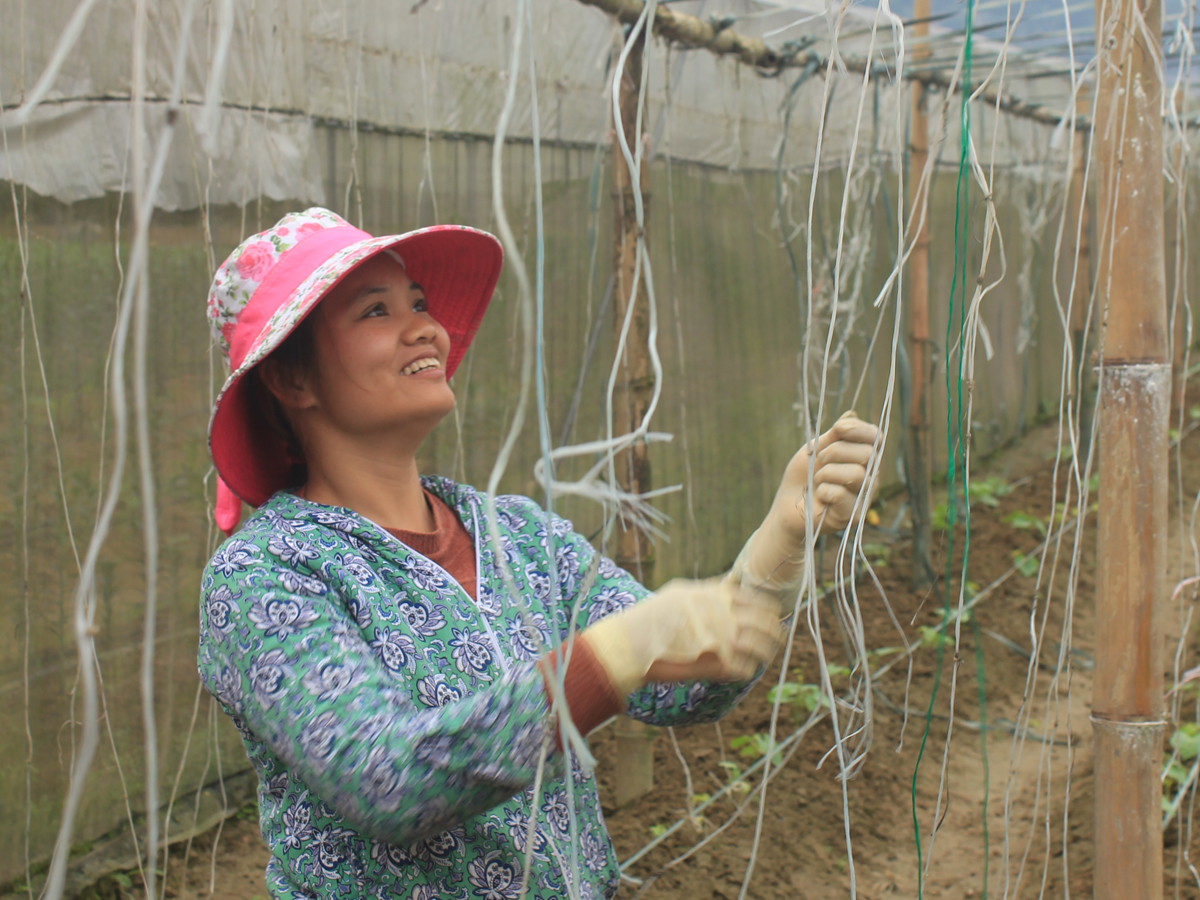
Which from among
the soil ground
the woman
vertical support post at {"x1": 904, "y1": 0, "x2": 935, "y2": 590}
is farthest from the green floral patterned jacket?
vertical support post at {"x1": 904, "y1": 0, "x2": 935, "y2": 590}

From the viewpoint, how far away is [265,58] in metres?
2.44

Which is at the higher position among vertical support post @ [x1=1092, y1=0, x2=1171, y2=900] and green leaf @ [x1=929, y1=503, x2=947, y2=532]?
vertical support post @ [x1=1092, y1=0, x2=1171, y2=900]

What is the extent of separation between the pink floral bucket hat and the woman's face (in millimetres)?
43

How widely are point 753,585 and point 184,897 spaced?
199cm

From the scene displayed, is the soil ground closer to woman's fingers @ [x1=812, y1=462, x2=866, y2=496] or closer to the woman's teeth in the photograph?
woman's fingers @ [x1=812, y1=462, x2=866, y2=496]

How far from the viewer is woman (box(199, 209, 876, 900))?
2.71 feet

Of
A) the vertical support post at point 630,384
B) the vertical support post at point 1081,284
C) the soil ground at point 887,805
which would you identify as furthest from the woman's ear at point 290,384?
the vertical support post at point 1081,284

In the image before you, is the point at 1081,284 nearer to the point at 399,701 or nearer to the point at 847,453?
the point at 847,453

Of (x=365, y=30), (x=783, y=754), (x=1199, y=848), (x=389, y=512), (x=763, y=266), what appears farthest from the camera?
(x=763, y=266)

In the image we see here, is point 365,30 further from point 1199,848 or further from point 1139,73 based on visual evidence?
point 1199,848

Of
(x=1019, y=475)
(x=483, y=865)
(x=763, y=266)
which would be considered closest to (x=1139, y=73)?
(x=483, y=865)

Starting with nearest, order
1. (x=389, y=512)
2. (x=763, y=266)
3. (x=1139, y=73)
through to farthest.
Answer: (x=389, y=512), (x=1139, y=73), (x=763, y=266)

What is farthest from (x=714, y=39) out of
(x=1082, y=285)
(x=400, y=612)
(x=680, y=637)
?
(x=1082, y=285)

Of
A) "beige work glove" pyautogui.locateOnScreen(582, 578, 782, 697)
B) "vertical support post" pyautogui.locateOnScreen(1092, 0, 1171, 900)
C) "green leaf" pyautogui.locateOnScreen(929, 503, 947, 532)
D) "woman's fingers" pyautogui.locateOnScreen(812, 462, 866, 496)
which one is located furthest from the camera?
"green leaf" pyautogui.locateOnScreen(929, 503, 947, 532)
